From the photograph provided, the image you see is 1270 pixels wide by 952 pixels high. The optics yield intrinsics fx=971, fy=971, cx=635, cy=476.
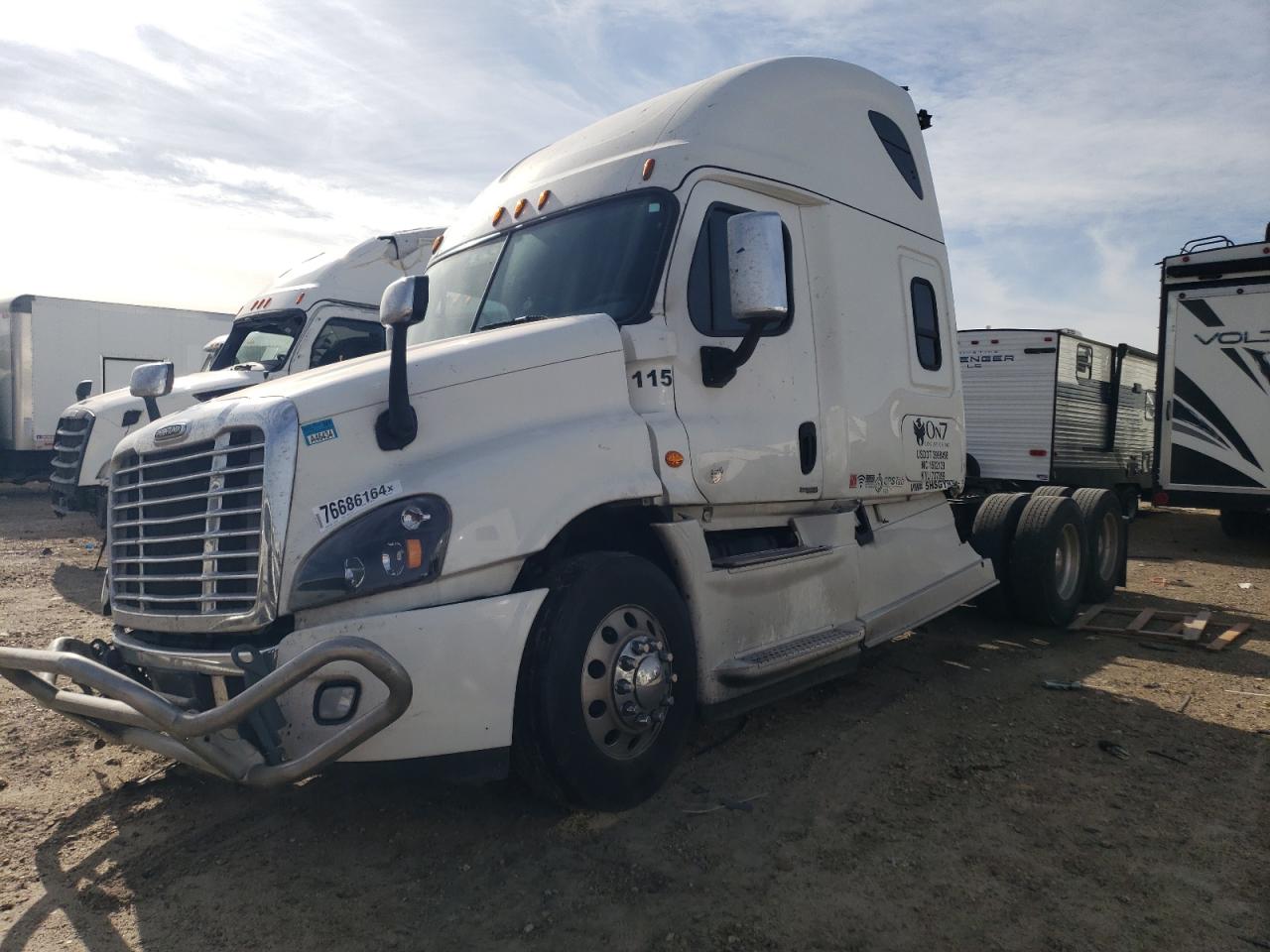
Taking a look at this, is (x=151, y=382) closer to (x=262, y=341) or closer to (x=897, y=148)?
(x=897, y=148)

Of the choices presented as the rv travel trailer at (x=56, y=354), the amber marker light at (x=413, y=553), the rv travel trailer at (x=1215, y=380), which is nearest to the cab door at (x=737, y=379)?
the amber marker light at (x=413, y=553)

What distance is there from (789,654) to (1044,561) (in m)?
3.74

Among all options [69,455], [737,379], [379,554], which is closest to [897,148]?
[737,379]

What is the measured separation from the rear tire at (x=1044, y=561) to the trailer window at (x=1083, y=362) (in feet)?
26.7

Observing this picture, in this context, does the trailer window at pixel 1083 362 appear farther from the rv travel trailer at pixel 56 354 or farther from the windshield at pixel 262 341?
the rv travel trailer at pixel 56 354

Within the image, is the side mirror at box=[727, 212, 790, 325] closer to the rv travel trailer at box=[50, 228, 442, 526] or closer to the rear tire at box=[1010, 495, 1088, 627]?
the rear tire at box=[1010, 495, 1088, 627]

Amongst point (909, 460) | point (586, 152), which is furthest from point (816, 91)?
point (909, 460)

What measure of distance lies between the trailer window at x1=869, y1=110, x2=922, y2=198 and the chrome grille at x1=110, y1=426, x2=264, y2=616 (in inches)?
178

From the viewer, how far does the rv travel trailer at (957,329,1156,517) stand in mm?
14516

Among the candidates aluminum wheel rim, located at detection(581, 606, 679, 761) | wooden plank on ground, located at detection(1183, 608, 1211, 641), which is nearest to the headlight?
aluminum wheel rim, located at detection(581, 606, 679, 761)

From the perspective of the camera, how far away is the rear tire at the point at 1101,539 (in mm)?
8430

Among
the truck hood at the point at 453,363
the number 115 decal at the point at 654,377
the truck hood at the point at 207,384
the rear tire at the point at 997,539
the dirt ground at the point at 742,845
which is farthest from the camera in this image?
the truck hood at the point at 207,384

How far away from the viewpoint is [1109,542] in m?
8.92

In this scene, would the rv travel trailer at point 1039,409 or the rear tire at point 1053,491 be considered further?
the rv travel trailer at point 1039,409
